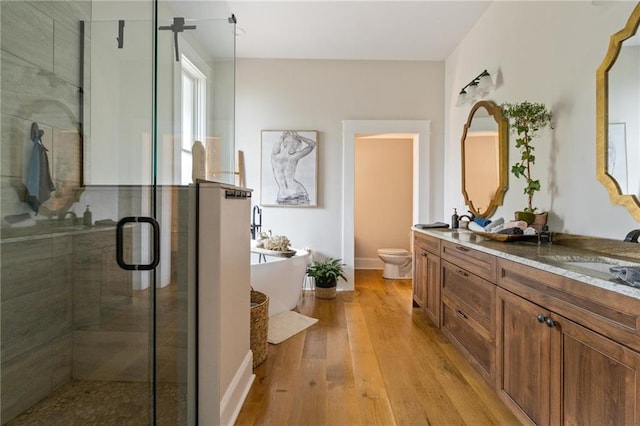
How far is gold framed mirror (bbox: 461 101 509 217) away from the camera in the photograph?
281cm

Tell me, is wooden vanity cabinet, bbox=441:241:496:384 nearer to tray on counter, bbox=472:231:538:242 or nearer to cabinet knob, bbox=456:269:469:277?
cabinet knob, bbox=456:269:469:277

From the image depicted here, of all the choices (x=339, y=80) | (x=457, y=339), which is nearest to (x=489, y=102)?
(x=339, y=80)

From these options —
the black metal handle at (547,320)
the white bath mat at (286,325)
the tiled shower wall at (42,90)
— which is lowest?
the white bath mat at (286,325)

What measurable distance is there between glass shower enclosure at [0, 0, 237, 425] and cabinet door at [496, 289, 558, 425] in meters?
1.49

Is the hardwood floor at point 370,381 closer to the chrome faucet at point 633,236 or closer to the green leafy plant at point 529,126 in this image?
the chrome faucet at point 633,236

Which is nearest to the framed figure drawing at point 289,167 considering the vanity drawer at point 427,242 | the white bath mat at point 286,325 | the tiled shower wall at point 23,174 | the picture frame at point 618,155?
the vanity drawer at point 427,242

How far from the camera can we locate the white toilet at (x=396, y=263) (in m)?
4.67

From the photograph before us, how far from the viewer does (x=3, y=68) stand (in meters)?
1.33

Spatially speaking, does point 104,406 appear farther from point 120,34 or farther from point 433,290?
point 433,290

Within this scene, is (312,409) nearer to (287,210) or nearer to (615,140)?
Result: (615,140)

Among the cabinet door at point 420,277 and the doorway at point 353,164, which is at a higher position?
the doorway at point 353,164

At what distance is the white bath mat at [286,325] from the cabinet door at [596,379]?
6.11 ft

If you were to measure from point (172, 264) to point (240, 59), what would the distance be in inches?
137

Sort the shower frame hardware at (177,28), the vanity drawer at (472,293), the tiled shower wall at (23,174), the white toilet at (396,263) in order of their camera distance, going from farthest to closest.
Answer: the white toilet at (396,263), the vanity drawer at (472,293), the shower frame hardware at (177,28), the tiled shower wall at (23,174)
